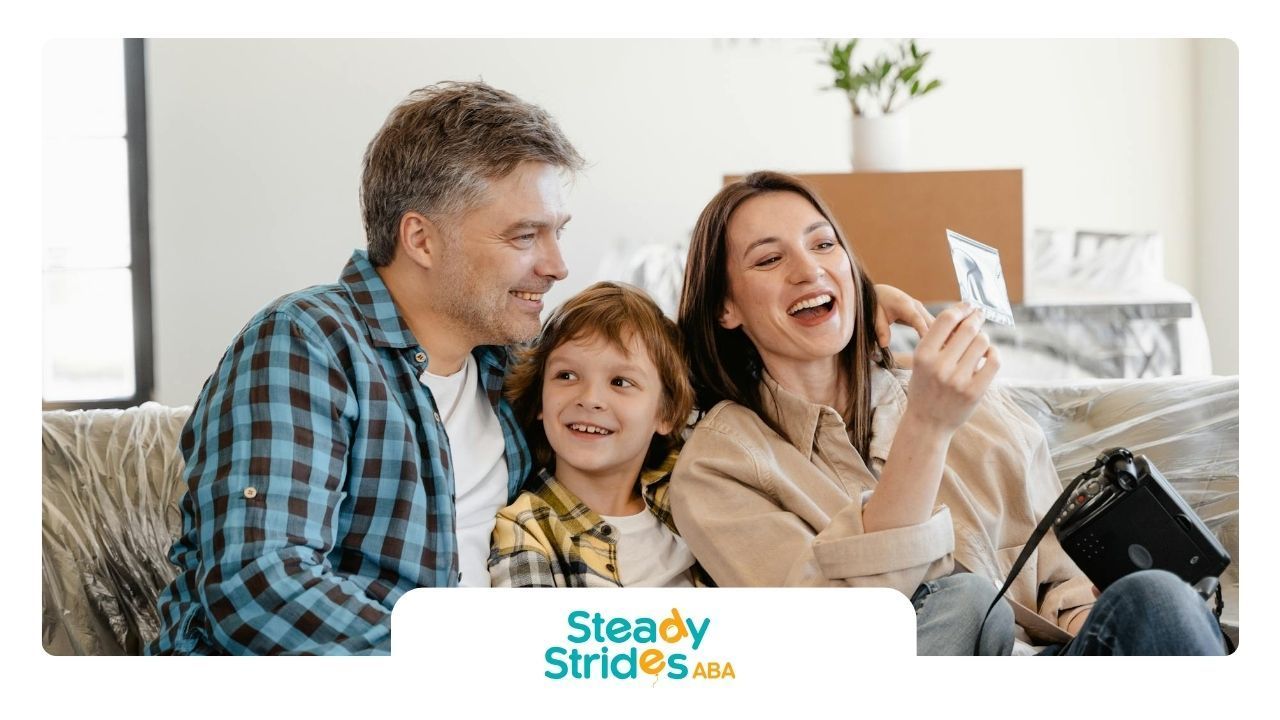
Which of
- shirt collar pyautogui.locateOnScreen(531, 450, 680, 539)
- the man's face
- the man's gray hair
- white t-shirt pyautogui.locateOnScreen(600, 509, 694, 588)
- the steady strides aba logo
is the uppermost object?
the man's gray hair

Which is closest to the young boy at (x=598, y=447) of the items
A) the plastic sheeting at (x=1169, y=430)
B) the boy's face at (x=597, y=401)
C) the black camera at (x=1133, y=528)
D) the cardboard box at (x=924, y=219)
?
the boy's face at (x=597, y=401)

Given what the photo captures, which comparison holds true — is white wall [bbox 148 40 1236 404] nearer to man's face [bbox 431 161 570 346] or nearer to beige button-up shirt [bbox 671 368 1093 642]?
man's face [bbox 431 161 570 346]

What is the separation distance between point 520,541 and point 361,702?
23cm

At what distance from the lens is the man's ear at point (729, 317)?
4.37 feet

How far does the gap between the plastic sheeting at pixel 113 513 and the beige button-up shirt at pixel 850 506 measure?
664 millimetres

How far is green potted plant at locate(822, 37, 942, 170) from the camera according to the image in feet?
4.09

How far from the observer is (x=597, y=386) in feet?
4.23

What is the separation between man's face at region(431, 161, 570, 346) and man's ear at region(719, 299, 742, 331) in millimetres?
198

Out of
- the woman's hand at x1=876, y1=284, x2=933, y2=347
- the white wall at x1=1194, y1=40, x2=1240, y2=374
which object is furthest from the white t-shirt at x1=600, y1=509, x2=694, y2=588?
the white wall at x1=1194, y1=40, x2=1240, y2=374

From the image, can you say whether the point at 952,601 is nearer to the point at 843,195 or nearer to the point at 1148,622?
the point at 1148,622

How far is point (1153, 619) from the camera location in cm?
107

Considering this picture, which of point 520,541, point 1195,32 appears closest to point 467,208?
point 520,541

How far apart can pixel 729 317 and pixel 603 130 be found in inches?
10.4

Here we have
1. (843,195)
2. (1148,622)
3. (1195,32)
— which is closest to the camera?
(1148,622)
